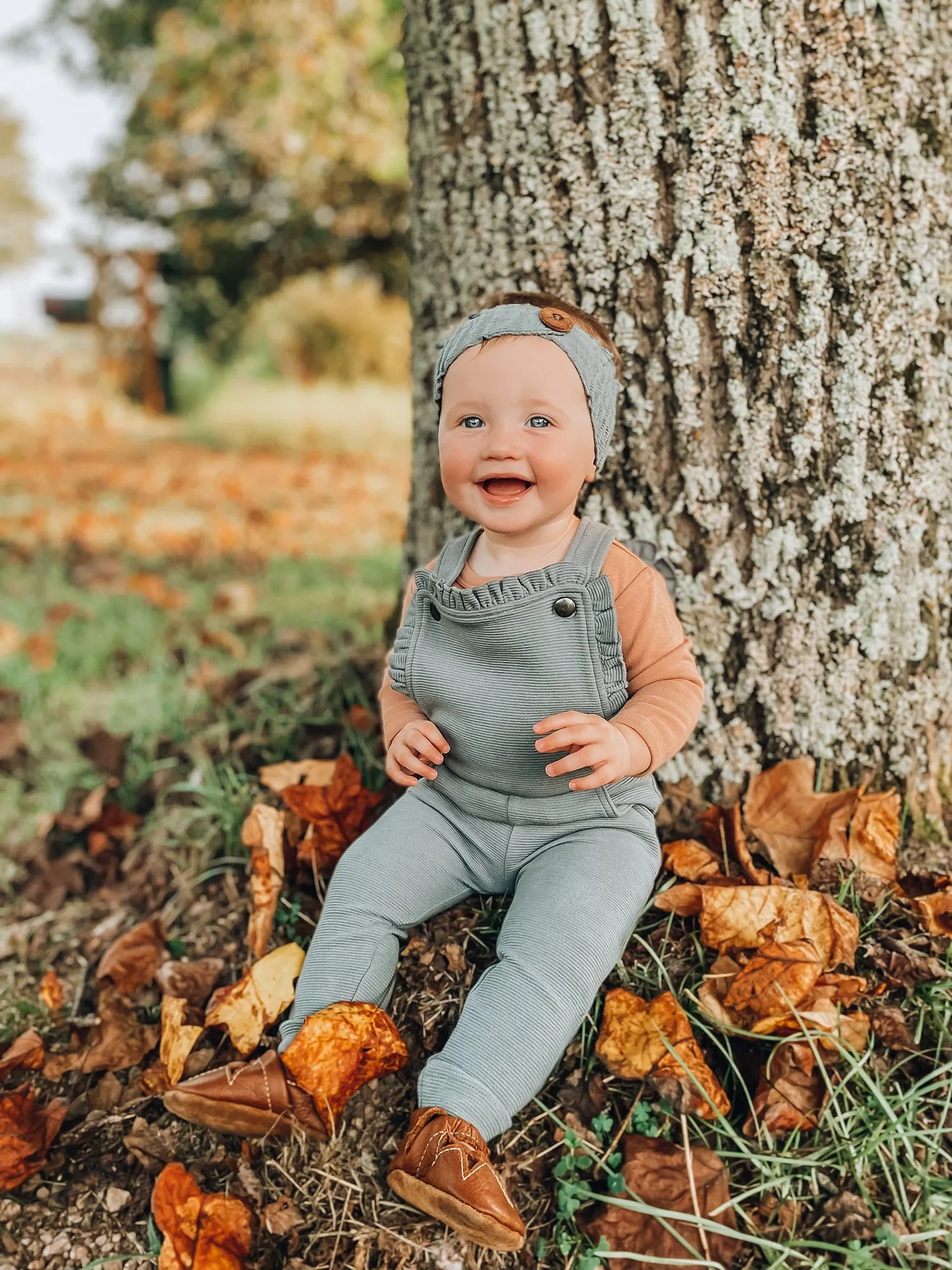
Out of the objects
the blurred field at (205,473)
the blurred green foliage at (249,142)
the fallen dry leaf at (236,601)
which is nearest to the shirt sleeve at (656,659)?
the fallen dry leaf at (236,601)

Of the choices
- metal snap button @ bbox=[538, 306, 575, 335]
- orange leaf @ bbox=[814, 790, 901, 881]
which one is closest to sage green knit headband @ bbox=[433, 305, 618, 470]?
metal snap button @ bbox=[538, 306, 575, 335]

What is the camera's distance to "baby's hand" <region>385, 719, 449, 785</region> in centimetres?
171

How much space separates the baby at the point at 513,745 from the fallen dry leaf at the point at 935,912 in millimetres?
494

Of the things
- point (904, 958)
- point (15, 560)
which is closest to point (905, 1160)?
point (904, 958)

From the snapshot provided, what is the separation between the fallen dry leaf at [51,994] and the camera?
2055 millimetres

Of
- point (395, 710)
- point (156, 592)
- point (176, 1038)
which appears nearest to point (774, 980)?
point (395, 710)

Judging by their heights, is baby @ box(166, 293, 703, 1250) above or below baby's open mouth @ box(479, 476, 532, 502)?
below

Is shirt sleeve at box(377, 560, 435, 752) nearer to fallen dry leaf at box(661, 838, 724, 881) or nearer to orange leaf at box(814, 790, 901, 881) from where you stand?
fallen dry leaf at box(661, 838, 724, 881)

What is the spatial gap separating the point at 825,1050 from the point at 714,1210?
0.32 m

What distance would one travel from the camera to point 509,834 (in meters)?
1.78

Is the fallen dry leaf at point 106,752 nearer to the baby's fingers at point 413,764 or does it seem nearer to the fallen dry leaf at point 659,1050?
the baby's fingers at point 413,764

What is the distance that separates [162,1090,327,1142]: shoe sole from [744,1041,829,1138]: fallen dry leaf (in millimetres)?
705

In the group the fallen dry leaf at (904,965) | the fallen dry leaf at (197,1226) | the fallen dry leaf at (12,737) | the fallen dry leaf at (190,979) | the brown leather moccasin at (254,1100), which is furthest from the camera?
the fallen dry leaf at (12,737)

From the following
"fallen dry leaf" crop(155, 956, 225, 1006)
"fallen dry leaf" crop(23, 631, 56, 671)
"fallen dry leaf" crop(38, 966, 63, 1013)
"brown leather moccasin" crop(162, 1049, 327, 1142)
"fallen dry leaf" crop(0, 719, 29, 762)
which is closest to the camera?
"brown leather moccasin" crop(162, 1049, 327, 1142)
